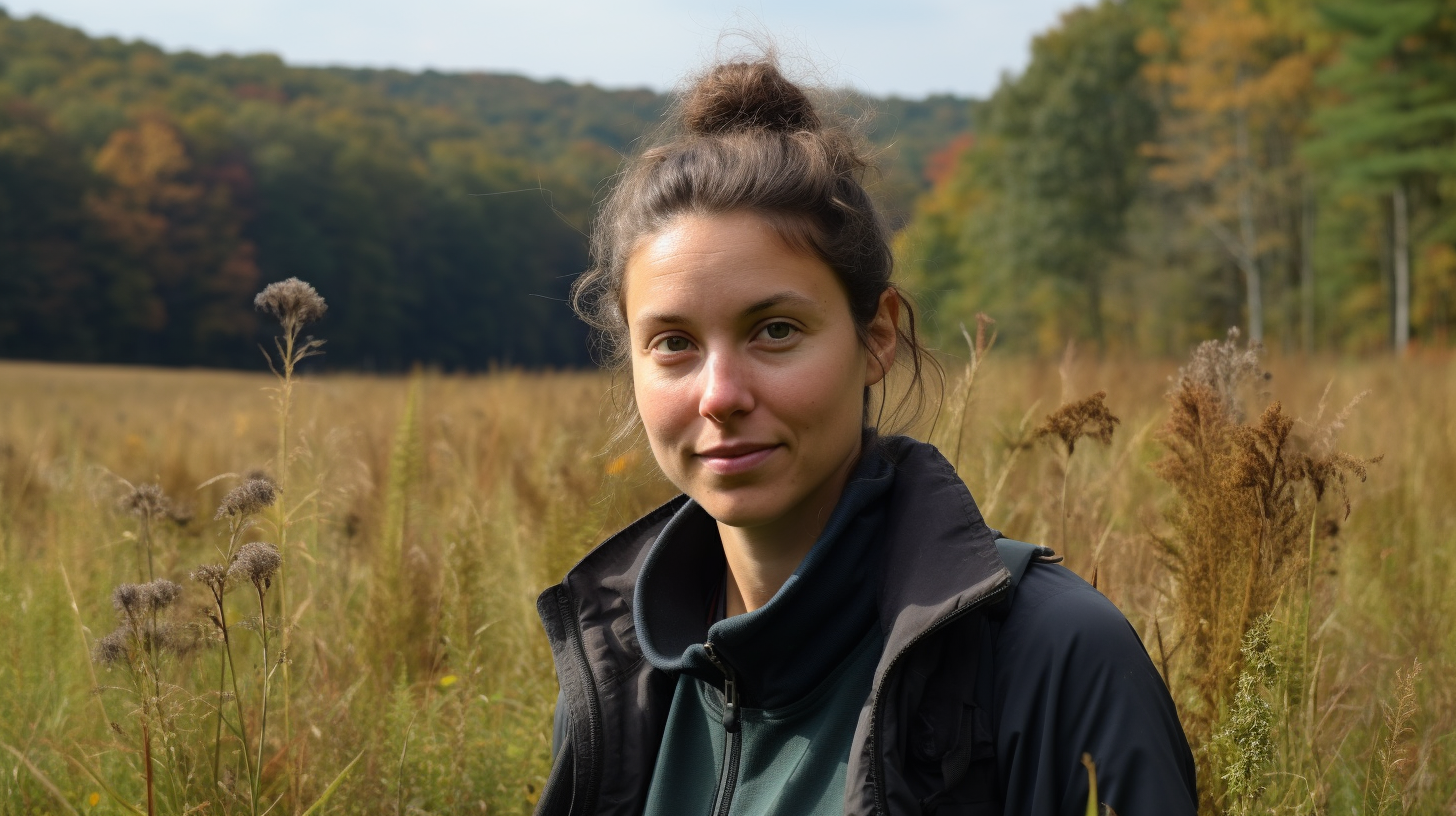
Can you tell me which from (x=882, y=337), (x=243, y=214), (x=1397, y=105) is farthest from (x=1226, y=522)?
(x=243, y=214)

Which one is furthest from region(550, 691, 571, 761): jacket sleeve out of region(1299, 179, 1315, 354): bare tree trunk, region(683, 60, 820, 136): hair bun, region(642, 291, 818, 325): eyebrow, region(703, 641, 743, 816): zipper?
region(1299, 179, 1315, 354): bare tree trunk

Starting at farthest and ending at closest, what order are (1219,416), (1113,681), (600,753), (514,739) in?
(514,739), (1219,416), (600,753), (1113,681)

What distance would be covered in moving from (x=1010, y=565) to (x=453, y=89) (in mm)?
125995

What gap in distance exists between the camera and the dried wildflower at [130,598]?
164 centimetres

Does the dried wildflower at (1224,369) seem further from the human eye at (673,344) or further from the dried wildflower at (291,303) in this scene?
the dried wildflower at (291,303)

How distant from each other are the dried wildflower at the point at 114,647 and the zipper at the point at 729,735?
92 cm

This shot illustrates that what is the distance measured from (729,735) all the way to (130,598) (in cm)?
89

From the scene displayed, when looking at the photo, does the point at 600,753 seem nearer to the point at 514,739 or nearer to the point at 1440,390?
the point at 514,739

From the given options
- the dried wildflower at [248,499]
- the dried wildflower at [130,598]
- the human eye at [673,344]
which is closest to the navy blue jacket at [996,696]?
the human eye at [673,344]

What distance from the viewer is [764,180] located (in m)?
1.65

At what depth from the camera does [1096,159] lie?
1435 inches

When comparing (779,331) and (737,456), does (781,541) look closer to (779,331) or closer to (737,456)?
(737,456)

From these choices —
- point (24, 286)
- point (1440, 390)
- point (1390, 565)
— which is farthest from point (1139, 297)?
point (24, 286)

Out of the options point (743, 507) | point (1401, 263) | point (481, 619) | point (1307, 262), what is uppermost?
point (1307, 262)
